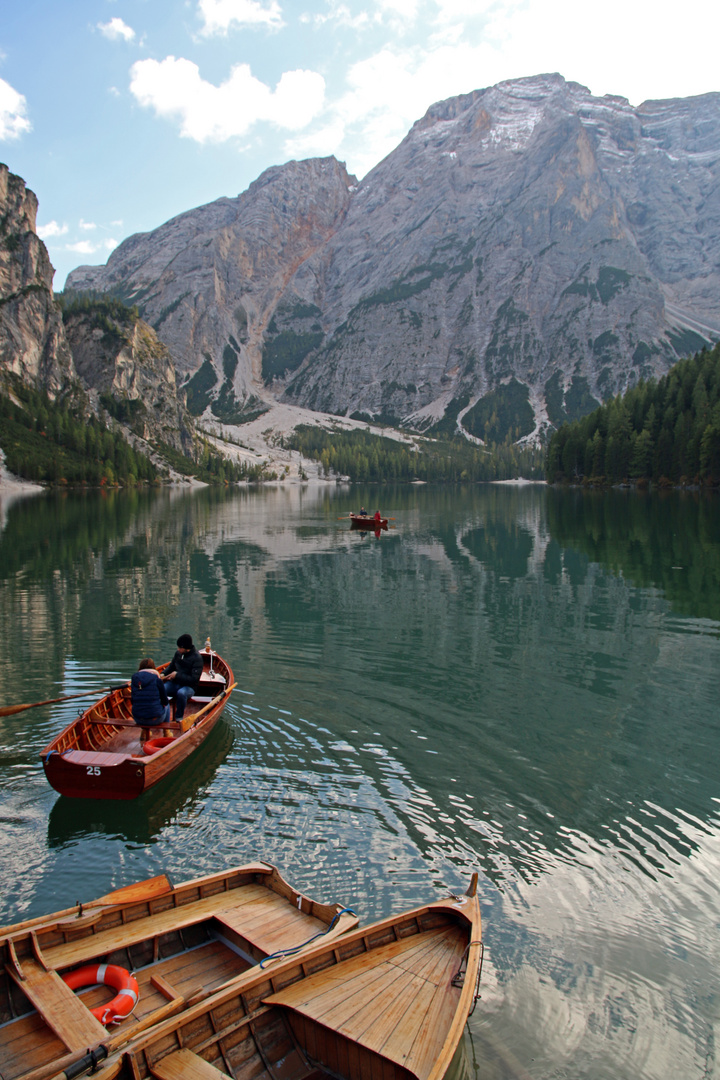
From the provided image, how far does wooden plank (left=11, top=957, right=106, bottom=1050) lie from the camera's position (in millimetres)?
6504

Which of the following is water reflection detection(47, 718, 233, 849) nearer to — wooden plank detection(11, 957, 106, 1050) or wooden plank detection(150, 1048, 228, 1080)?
wooden plank detection(11, 957, 106, 1050)

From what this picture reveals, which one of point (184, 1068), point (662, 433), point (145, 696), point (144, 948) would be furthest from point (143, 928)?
point (662, 433)

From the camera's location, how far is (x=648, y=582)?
41906 mm

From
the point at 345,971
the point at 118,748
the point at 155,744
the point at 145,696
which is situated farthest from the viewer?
the point at 145,696

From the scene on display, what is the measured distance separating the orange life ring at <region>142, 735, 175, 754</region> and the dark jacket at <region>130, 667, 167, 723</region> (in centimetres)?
71

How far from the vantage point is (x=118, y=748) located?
16.6 meters

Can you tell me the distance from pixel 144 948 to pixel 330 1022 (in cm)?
293

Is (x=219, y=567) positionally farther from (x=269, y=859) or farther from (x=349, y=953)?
(x=349, y=953)

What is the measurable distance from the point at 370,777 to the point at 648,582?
32.6 metres

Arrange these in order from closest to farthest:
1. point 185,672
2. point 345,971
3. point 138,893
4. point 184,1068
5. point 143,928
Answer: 1. point 184,1068
2. point 345,971
3. point 143,928
4. point 138,893
5. point 185,672

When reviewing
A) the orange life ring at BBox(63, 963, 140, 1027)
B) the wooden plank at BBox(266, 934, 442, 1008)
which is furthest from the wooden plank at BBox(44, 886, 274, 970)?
the wooden plank at BBox(266, 934, 442, 1008)

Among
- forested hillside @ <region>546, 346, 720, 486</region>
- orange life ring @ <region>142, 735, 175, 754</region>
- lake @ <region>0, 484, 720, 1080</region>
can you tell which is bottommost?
lake @ <region>0, 484, 720, 1080</region>

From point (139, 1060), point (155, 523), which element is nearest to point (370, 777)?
point (139, 1060)

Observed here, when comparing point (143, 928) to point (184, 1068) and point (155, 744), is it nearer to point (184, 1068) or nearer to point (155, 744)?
point (184, 1068)
